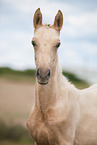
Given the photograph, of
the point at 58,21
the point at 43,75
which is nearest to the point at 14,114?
the point at 58,21

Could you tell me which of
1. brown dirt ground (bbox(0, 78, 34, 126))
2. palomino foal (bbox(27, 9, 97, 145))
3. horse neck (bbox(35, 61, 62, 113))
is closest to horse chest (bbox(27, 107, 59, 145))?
palomino foal (bbox(27, 9, 97, 145))

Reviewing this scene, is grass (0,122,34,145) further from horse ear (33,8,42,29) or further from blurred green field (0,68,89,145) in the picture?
horse ear (33,8,42,29)

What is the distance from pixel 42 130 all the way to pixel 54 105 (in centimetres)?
50

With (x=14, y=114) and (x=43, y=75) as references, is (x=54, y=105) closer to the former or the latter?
(x=43, y=75)

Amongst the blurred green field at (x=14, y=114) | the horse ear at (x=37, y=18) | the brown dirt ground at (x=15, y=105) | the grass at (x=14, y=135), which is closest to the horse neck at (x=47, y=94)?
the horse ear at (x=37, y=18)

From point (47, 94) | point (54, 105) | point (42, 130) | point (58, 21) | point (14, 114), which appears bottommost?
point (14, 114)

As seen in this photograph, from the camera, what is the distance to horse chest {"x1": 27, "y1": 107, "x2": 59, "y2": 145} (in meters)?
4.13

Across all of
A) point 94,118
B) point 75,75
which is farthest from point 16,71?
point 94,118

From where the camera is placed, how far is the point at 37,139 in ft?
14.3

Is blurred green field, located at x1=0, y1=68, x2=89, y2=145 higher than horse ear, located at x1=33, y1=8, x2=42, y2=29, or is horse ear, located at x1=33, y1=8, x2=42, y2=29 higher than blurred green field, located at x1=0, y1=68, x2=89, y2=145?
horse ear, located at x1=33, y1=8, x2=42, y2=29

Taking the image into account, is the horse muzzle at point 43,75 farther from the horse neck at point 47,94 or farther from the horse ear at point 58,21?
the horse ear at point 58,21

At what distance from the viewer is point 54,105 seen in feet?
14.1

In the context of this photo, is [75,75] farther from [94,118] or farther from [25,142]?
[94,118]

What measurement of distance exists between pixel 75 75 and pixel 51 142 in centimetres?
2404
